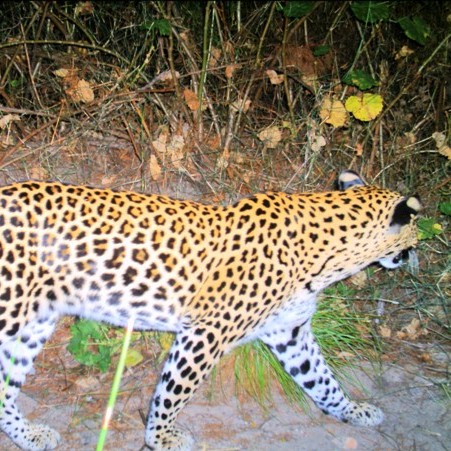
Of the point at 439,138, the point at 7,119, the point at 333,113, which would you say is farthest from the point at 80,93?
the point at 439,138

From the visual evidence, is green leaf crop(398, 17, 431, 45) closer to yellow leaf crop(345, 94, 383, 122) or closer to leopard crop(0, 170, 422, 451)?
yellow leaf crop(345, 94, 383, 122)

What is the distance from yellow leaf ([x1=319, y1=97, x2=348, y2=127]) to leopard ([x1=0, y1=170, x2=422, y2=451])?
2.06 metres

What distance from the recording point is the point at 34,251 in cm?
332

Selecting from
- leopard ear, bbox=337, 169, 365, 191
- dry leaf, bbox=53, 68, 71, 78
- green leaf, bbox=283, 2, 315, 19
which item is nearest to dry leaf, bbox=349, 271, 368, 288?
leopard ear, bbox=337, 169, 365, 191

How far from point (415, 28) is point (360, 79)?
0.64 m

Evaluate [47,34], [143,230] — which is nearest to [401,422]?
[143,230]

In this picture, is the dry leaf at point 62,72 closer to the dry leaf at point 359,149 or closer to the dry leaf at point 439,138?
the dry leaf at point 359,149

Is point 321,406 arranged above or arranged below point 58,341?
above

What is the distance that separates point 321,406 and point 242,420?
0.56 m

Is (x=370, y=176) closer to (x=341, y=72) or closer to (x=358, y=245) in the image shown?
(x=341, y=72)

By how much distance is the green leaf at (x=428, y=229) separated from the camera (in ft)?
18.3

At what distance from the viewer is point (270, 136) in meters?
6.25

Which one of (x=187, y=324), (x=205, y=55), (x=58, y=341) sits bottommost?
(x=58, y=341)

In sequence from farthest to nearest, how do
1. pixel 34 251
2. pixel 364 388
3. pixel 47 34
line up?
1. pixel 47 34
2. pixel 364 388
3. pixel 34 251
